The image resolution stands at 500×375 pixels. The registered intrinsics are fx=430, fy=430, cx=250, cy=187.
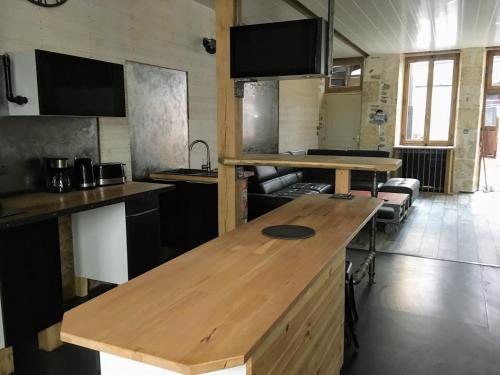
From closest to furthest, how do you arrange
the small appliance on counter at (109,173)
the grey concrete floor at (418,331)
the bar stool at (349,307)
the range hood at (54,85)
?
the grey concrete floor at (418,331), the bar stool at (349,307), the range hood at (54,85), the small appliance on counter at (109,173)

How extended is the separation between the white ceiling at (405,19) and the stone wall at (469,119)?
41 centimetres

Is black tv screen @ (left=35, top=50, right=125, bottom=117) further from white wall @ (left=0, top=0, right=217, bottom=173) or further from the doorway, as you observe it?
the doorway

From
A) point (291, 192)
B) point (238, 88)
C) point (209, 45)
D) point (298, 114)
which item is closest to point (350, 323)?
point (238, 88)

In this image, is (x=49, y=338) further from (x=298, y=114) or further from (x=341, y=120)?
(x=341, y=120)

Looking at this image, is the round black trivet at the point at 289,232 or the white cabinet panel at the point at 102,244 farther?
the white cabinet panel at the point at 102,244

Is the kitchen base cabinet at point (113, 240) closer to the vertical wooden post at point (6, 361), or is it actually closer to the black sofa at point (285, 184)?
the vertical wooden post at point (6, 361)

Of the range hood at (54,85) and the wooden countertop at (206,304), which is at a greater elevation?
the range hood at (54,85)

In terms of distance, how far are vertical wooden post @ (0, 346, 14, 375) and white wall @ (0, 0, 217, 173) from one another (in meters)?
1.80

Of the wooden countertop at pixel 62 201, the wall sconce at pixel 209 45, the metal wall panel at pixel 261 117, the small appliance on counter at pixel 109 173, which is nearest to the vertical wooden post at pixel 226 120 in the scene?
the wooden countertop at pixel 62 201

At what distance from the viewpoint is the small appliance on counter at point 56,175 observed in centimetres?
321

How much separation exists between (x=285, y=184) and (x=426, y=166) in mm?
3919

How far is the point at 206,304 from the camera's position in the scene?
4.62ft

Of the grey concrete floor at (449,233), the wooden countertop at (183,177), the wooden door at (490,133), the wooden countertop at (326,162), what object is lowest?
the grey concrete floor at (449,233)

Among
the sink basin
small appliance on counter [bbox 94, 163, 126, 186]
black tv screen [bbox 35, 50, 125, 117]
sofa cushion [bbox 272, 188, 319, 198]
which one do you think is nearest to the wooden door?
sofa cushion [bbox 272, 188, 319, 198]
